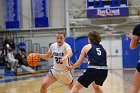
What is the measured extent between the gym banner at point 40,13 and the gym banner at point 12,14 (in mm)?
1335

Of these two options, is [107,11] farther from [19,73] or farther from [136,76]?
[136,76]

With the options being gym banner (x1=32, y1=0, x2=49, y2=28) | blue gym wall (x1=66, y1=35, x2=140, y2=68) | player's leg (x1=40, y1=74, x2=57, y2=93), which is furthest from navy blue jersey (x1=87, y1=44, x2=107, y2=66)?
gym banner (x1=32, y1=0, x2=49, y2=28)

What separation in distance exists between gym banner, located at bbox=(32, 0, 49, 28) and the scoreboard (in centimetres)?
339

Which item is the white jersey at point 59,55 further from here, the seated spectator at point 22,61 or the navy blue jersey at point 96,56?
the seated spectator at point 22,61

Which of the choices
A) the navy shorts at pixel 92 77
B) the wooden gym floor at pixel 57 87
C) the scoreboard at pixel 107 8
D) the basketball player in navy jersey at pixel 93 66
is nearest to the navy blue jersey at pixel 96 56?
the basketball player in navy jersey at pixel 93 66

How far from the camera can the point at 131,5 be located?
27.0m

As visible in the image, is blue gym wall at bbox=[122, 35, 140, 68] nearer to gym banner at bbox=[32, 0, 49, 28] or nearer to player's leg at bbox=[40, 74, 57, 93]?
gym banner at bbox=[32, 0, 49, 28]

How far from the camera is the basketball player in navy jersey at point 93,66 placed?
7.28 metres

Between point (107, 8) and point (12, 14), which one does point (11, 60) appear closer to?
point (12, 14)

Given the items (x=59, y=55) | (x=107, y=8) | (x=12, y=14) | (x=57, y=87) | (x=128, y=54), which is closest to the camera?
(x=59, y=55)

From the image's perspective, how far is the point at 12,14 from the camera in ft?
92.1

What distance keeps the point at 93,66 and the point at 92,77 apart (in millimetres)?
242

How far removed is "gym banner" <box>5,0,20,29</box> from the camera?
92.0 ft

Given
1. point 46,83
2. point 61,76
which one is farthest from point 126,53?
point 46,83
